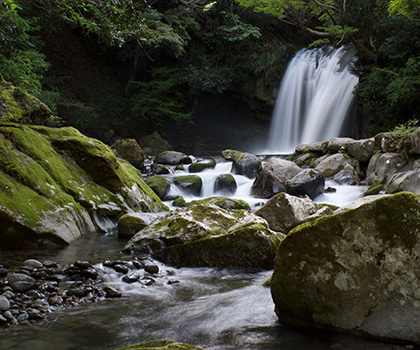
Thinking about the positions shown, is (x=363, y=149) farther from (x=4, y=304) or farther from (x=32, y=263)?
(x=4, y=304)

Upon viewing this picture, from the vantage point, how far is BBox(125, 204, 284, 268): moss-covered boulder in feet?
15.6

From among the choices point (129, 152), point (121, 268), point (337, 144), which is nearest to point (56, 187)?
point (121, 268)

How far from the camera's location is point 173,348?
1689mm

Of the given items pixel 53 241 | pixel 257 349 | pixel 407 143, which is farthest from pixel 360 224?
pixel 407 143

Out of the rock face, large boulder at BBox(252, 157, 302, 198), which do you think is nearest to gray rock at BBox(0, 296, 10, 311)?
the rock face

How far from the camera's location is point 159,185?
37.7ft

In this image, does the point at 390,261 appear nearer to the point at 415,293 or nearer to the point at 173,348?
the point at 415,293

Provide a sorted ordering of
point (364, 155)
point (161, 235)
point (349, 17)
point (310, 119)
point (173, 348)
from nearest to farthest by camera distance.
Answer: point (173, 348), point (161, 235), point (364, 155), point (349, 17), point (310, 119)

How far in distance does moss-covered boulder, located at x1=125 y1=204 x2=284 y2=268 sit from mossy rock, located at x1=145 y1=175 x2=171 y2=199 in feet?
19.8

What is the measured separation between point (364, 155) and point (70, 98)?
1704 cm

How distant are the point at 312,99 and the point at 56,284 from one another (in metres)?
18.4

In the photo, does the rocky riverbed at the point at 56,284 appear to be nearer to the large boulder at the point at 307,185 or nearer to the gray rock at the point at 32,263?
the gray rock at the point at 32,263

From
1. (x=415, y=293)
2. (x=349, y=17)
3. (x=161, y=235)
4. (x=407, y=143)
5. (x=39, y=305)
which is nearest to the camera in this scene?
(x=415, y=293)

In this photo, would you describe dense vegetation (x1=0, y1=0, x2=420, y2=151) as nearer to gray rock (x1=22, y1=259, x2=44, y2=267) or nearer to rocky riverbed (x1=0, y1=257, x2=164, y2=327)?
gray rock (x1=22, y1=259, x2=44, y2=267)
